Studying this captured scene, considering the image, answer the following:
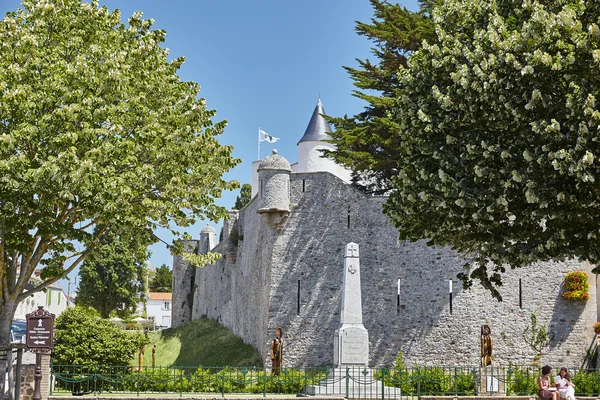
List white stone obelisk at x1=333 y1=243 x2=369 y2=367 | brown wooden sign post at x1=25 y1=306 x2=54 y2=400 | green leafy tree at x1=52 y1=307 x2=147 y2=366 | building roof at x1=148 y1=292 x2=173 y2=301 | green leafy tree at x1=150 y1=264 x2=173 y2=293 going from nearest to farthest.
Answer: brown wooden sign post at x1=25 y1=306 x2=54 y2=400 < green leafy tree at x1=52 y1=307 x2=147 y2=366 < white stone obelisk at x1=333 y1=243 x2=369 y2=367 < building roof at x1=148 y1=292 x2=173 y2=301 < green leafy tree at x1=150 y1=264 x2=173 y2=293

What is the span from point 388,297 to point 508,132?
16.2m

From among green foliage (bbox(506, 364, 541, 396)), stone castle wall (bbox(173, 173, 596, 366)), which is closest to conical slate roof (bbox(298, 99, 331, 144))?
stone castle wall (bbox(173, 173, 596, 366))

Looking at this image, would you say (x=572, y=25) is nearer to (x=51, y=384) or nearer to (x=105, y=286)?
(x=51, y=384)

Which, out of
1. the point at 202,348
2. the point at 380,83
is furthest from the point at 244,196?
the point at 380,83

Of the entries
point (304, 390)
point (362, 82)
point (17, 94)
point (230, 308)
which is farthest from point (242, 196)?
point (17, 94)

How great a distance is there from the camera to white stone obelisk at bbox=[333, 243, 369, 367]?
21297mm

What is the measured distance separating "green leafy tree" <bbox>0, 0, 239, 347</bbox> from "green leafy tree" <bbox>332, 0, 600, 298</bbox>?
6.35m

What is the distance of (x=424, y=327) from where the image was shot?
93.4ft

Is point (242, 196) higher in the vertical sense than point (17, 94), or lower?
higher

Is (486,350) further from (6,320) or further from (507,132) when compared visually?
(6,320)

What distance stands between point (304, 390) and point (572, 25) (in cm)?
1288

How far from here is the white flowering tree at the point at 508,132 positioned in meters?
12.1

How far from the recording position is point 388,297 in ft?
94.7

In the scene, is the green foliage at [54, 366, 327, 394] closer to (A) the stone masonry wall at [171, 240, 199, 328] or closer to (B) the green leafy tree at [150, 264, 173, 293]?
(A) the stone masonry wall at [171, 240, 199, 328]
